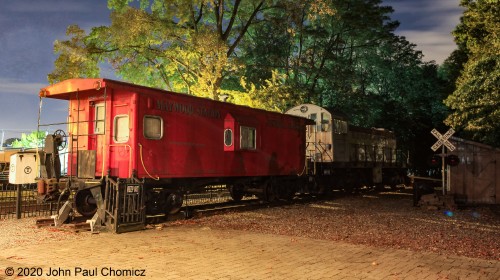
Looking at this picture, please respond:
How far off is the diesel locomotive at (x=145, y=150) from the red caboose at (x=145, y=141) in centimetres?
3

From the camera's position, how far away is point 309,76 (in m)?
34.2

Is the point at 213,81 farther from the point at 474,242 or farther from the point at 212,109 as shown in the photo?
the point at 474,242

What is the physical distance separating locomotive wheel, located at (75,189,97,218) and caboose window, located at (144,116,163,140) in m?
2.27

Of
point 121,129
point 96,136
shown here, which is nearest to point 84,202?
point 96,136

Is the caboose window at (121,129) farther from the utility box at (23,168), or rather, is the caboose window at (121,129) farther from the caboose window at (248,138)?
the caboose window at (248,138)

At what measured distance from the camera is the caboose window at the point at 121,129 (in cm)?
1170

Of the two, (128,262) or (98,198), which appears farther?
(98,198)

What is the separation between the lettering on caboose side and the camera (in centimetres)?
1236

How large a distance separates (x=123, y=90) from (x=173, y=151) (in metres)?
2.34

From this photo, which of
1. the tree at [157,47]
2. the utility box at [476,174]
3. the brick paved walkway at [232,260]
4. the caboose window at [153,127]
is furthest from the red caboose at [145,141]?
the utility box at [476,174]

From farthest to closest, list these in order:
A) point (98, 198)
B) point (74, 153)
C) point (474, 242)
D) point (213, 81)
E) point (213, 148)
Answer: point (213, 81), point (213, 148), point (74, 153), point (98, 198), point (474, 242)

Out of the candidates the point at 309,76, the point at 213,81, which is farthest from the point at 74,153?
the point at 309,76

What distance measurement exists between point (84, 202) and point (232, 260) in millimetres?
6105

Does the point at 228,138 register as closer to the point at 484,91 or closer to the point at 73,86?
the point at 73,86
